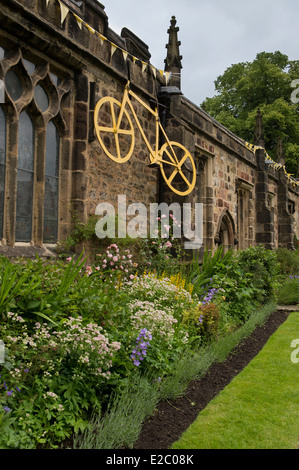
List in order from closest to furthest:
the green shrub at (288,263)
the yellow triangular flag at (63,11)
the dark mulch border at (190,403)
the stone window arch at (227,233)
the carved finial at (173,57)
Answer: the dark mulch border at (190,403) → the yellow triangular flag at (63,11) → the carved finial at (173,57) → the stone window arch at (227,233) → the green shrub at (288,263)

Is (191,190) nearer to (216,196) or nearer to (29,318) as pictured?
(216,196)

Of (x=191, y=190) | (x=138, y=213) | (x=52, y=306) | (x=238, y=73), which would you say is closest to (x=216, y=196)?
(x=191, y=190)

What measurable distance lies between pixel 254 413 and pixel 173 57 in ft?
26.1

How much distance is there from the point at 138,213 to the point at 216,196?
15.2 feet

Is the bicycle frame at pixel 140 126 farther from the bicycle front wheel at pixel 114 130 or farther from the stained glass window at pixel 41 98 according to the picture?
the stained glass window at pixel 41 98

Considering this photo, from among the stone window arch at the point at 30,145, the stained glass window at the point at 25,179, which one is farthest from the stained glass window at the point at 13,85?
the stained glass window at the point at 25,179

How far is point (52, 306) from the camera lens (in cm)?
357

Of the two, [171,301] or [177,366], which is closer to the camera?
[177,366]

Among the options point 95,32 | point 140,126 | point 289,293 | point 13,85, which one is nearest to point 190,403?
point 13,85

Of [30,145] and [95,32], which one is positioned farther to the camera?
[95,32]

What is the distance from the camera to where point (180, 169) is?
8.69 m

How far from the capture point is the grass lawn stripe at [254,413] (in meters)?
3.18

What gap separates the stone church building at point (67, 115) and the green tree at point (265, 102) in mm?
19843

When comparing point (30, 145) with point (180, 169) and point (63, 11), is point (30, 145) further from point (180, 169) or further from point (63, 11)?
point (180, 169)
